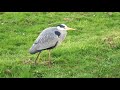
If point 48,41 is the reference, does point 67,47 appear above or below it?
below

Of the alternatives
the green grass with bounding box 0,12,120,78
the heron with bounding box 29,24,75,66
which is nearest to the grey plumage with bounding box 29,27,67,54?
the heron with bounding box 29,24,75,66

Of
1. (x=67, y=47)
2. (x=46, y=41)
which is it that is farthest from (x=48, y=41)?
(x=67, y=47)

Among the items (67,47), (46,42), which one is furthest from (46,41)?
(67,47)

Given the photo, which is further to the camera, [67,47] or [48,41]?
[67,47]

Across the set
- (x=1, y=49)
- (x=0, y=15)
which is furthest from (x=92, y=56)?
(x=0, y=15)

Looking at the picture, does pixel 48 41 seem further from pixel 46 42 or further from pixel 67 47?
pixel 67 47

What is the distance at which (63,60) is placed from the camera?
11148mm

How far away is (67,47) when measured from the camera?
40.0 ft

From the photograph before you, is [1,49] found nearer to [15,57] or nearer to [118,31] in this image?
[15,57]

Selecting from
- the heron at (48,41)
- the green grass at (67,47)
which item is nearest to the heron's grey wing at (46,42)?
the heron at (48,41)

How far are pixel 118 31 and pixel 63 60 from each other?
13.1 ft
